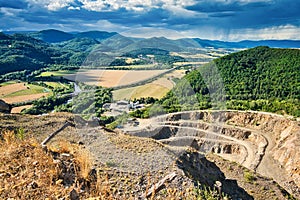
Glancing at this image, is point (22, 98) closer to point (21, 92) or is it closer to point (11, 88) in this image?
point (21, 92)

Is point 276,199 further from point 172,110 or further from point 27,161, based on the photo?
point 172,110

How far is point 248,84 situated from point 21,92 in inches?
1682

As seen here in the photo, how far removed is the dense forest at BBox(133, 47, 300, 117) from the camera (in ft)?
90.2

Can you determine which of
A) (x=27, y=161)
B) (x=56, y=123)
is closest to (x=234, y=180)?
(x=56, y=123)

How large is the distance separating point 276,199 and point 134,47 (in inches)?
353

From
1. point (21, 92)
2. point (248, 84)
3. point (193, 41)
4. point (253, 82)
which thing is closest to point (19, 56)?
point (21, 92)

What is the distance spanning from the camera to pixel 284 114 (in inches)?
1032

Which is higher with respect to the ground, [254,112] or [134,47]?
[134,47]

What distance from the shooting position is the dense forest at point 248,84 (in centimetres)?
2748

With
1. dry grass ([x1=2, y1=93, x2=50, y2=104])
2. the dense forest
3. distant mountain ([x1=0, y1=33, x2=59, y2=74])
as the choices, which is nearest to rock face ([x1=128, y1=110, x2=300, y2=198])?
the dense forest

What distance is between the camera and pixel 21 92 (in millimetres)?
51875

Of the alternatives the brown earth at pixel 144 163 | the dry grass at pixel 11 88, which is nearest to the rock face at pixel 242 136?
the brown earth at pixel 144 163

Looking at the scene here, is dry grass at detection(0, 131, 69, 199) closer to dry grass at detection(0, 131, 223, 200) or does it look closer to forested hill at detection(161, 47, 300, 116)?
dry grass at detection(0, 131, 223, 200)

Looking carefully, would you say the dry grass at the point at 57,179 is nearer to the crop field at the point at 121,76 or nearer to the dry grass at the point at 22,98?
the crop field at the point at 121,76
